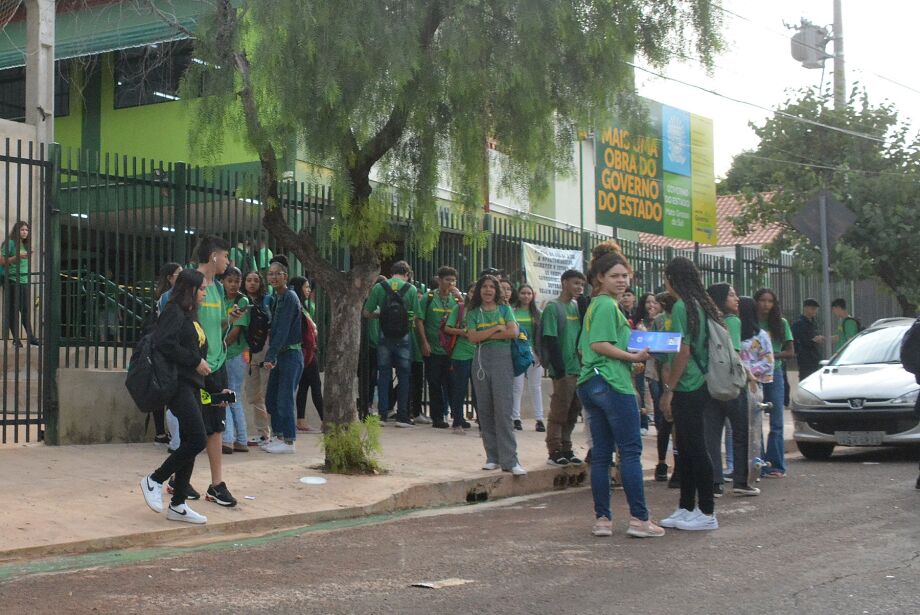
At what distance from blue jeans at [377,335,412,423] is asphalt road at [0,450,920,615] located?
4756mm

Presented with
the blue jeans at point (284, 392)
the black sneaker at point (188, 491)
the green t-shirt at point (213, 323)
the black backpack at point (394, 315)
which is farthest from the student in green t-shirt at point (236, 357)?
the black sneaker at point (188, 491)

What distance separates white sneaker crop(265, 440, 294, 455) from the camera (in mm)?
11375

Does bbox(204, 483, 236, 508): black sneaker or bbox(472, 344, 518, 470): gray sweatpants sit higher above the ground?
bbox(472, 344, 518, 470): gray sweatpants

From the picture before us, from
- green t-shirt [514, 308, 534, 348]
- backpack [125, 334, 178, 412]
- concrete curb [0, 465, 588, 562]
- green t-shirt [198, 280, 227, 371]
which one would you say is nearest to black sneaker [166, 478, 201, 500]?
concrete curb [0, 465, 588, 562]

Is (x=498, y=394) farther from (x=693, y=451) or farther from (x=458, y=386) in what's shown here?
(x=458, y=386)

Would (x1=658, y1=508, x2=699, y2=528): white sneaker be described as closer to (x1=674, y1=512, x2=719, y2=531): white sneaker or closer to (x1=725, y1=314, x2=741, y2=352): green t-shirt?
(x1=674, y1=512, x2=719, y2=531): white sneaker

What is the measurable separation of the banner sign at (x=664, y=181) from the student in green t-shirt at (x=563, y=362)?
7.60 meters

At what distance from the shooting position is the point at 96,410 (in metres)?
11.4

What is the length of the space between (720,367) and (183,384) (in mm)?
3657

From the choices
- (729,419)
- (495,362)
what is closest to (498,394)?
(495,362)

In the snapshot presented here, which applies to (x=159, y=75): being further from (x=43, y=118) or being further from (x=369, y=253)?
(x=369, y=253)

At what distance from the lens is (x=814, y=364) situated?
754 inches

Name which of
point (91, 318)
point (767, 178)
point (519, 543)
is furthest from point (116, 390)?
point (767, 178)

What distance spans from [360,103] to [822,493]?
16.5 feet
